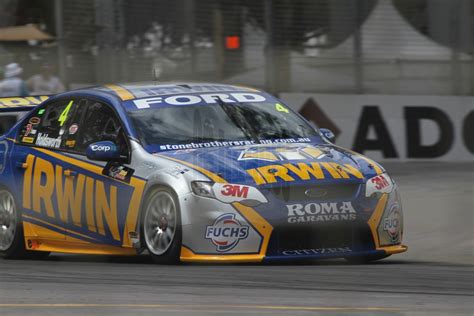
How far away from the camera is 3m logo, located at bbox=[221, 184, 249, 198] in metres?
8.45

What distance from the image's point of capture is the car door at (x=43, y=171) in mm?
9961

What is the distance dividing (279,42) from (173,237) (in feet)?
29.9

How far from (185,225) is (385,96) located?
8.81 m

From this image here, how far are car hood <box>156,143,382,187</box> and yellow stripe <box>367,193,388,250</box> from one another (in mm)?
201

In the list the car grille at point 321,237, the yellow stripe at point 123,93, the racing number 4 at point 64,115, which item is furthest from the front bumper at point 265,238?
→ the racing number 4 at point 64,115

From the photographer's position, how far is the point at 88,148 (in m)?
9.31

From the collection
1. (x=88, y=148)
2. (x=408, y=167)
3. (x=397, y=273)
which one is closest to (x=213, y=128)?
(x=88, y=148)

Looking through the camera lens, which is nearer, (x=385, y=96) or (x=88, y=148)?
(x=88, y=148)

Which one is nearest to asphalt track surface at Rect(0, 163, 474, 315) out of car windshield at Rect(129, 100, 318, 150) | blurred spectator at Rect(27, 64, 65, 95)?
car windshield at Rect(129, 100, 318, 150)

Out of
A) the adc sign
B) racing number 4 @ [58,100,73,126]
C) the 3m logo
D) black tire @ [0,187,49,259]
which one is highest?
racing number 4 @ [58,100,73,126]

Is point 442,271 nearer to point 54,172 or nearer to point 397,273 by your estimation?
point 397,273

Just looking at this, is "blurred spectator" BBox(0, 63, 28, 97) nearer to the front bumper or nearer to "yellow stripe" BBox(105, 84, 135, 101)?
"yellow stripe" BBox(105, 84, 135, 101)

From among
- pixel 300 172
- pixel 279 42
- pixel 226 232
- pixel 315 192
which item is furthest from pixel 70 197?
pixel 279 42

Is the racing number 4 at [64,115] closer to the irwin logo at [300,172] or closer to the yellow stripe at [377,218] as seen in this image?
the irwin logo at [300,172]
